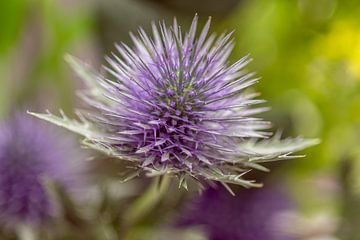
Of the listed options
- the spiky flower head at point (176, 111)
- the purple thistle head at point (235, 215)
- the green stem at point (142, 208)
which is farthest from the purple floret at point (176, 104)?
the purple thistle head at point (235, 215)

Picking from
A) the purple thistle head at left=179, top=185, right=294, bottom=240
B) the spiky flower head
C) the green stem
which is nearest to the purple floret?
the spiky flower head

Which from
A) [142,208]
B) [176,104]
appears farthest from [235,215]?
[176,104]

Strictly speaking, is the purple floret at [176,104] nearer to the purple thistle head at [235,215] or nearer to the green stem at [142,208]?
the green stem at [142,208]

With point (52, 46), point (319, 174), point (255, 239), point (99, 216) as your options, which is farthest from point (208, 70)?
point (52, 46)

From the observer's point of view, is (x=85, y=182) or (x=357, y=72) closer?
(x=85, y=182)

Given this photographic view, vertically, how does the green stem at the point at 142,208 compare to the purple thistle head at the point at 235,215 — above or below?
below

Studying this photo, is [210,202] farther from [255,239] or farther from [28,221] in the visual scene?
[28,221]

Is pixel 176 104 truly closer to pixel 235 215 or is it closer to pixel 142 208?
pixel 142 208
